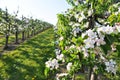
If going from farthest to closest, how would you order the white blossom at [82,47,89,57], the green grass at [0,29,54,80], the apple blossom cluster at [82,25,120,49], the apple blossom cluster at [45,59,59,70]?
the green grass at [0,29,54,80] < the apple blossom cluster at [45,59,59,70] < the white blossom at [82,47,89,57] < the apple blossom cluster at [82,25,120,49]

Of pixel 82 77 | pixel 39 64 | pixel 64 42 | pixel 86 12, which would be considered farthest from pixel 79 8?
pixel 39 64

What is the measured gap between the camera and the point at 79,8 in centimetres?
1393

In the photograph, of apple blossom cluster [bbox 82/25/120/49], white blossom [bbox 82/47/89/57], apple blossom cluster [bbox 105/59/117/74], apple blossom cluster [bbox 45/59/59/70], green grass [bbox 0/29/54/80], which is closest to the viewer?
apple blossom cluster [bbox 82/25/120/49]

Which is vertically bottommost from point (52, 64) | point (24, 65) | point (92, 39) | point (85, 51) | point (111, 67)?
point (24, 65)

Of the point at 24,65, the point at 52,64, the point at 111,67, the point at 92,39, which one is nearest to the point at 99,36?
the point at 92,39

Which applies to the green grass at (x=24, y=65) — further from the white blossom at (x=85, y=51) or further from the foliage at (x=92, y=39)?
the white blossom at (x=85, y=51)

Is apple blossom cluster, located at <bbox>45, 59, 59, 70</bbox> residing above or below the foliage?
below

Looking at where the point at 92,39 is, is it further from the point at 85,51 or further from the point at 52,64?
the point at 52,64

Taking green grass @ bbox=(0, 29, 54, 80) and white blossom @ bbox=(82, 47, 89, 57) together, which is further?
green grass @ bbox=(0, 29, 54, 80)

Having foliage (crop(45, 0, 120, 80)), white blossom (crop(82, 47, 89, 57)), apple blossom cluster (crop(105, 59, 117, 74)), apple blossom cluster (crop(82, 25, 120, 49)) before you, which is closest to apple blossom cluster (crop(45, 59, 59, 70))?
foliage (crop(45, 0, 120, 80))

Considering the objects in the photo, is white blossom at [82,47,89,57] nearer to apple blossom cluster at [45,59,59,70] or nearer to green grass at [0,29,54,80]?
apple blossom cluster at [45,59,59,70]

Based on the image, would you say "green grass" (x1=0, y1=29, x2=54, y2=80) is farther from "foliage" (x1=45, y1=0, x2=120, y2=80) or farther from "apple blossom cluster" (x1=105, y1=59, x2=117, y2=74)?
"apple blossom cluster" (x1=105, y1=59, x2=117, y2=74)

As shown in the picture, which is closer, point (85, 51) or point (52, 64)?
point (85, 51)

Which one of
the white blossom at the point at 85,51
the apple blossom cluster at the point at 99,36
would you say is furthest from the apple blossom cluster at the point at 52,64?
the apple blossom cluster at the point at 99,36
